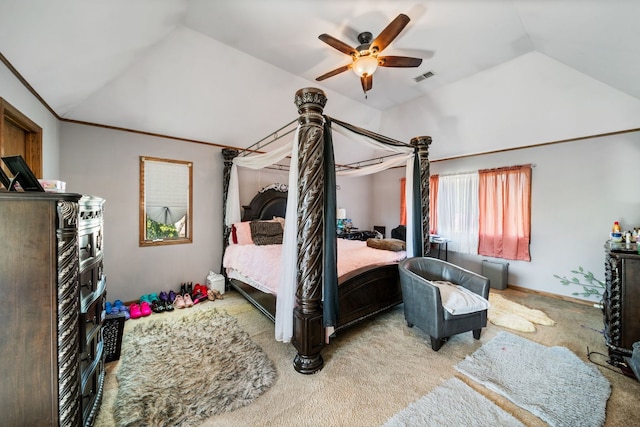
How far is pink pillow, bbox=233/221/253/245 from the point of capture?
3.99m

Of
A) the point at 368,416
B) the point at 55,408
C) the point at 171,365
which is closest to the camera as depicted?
the point at 55,408

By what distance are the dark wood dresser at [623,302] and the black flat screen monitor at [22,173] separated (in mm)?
4288

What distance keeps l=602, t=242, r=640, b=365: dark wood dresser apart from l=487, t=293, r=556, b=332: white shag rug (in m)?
0.75

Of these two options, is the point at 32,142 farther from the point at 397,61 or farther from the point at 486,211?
the point at 486,211

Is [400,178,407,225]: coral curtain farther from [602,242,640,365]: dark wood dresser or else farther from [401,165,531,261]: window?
[602,242,640,365]: dark wood dresser

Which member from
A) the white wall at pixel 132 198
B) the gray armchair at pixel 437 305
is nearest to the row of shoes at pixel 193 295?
the white wall at pixel 132 198

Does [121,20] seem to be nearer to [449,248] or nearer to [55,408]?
[55,408]

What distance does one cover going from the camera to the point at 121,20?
6.89ft

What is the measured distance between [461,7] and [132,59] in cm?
361

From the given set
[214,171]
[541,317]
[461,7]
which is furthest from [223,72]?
[541,317]

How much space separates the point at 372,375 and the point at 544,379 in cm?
146

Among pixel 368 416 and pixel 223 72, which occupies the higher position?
pixel 223 72

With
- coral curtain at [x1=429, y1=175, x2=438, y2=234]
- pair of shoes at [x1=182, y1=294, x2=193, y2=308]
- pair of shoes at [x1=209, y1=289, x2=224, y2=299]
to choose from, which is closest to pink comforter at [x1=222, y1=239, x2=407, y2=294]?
pair of shoes at [x1=209, y1=289, x2=224, y2=299]

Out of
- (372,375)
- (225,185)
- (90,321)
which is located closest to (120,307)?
(90,321)
